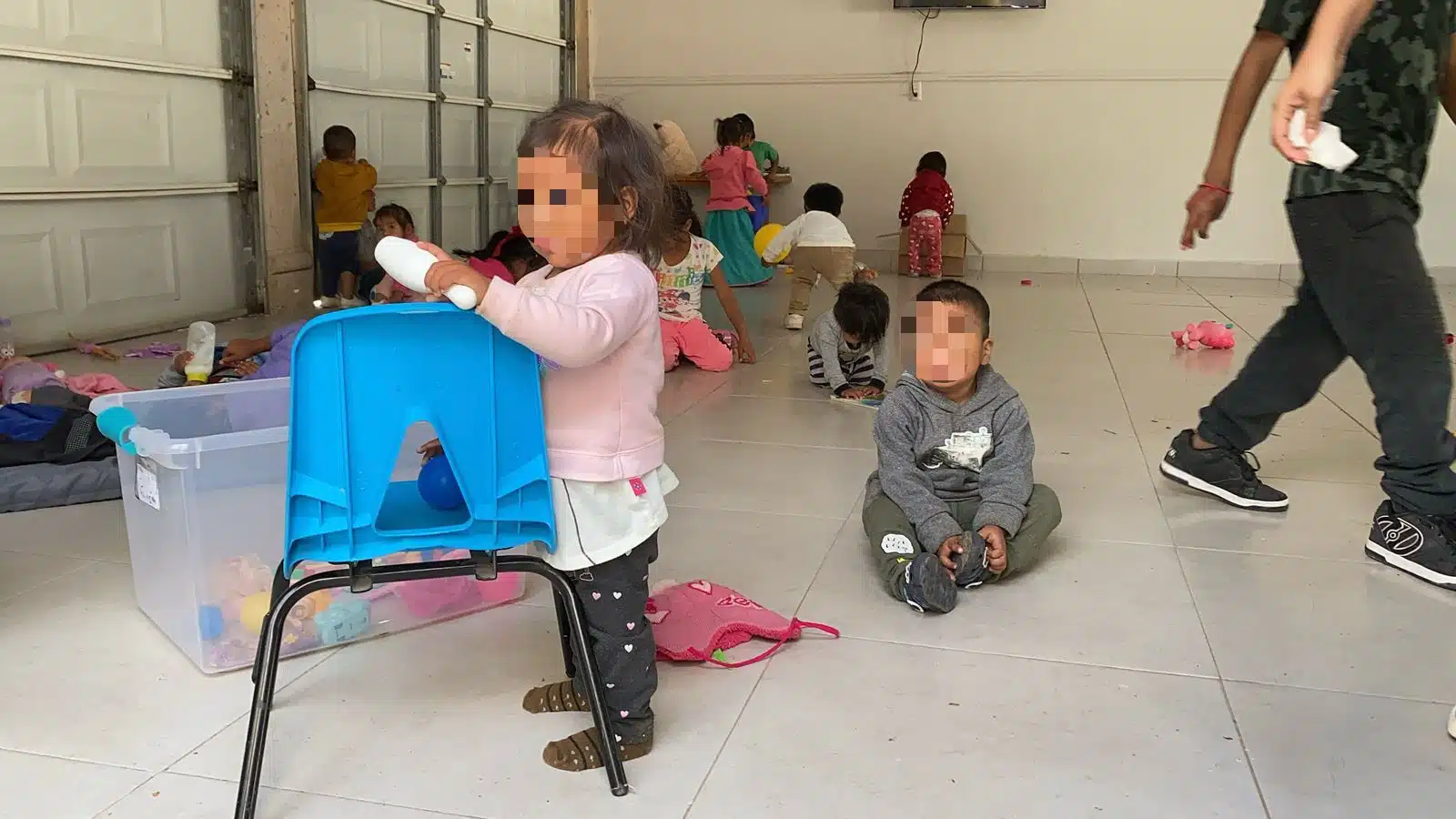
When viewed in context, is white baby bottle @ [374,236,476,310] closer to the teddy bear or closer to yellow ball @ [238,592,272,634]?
yellow ball @ [238,592,272,634]

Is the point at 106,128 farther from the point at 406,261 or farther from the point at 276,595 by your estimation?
the point at 406,261

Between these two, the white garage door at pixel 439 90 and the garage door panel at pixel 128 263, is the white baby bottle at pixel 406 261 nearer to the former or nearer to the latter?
the garage door panel at pixel 128 263

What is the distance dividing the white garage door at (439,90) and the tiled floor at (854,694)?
12.6 feet

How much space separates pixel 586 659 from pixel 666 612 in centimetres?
47

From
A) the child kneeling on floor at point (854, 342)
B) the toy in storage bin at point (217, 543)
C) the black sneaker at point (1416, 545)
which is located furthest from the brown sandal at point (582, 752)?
the child kneeling on floor at point (854, 342)

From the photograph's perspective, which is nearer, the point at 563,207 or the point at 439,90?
the point at 563,207

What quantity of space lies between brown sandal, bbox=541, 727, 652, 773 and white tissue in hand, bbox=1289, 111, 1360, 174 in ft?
3.57

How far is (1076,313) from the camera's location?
6340 mm

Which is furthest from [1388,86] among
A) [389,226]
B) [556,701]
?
A: [389,226]

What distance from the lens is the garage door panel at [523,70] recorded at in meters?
7.73

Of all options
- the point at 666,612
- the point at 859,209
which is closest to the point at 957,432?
the point at 666,612

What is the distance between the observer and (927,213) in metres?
8.07

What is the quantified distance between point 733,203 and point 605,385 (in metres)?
6.03

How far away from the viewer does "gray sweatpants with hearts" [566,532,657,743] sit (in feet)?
5.24
